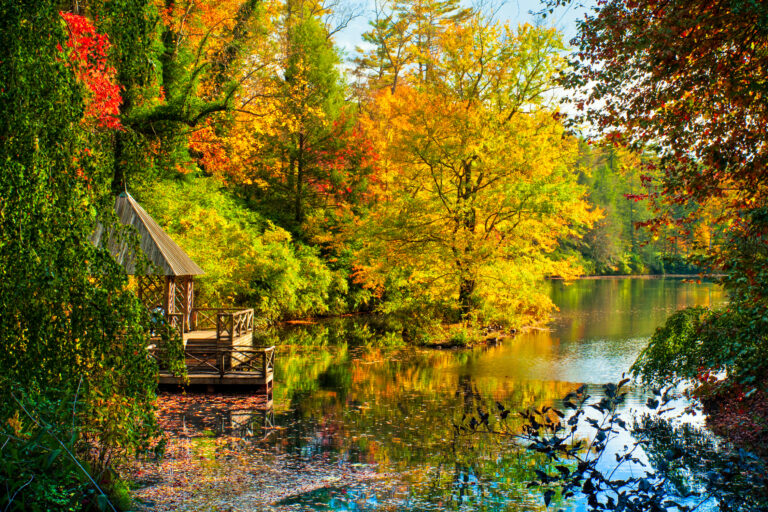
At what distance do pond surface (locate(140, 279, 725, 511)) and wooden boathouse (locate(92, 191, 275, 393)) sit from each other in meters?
0.91

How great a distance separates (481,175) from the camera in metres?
21.9

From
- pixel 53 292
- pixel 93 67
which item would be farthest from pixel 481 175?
pixel 53 292

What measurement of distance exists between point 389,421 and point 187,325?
632 centimetres

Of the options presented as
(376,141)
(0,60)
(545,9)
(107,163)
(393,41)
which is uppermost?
(393,41)

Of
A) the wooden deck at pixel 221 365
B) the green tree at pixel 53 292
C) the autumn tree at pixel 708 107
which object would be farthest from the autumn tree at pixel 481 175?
the green tree at pixel 53 292

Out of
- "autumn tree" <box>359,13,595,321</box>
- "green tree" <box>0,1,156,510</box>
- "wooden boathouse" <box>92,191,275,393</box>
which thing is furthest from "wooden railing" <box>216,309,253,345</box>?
"green tree" <box>0,1,156,510</box>

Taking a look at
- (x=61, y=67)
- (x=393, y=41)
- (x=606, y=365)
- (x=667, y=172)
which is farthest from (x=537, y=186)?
(x=393, y=41)

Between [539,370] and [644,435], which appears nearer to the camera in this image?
[644,435]

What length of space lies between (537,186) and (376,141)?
39.4 feet

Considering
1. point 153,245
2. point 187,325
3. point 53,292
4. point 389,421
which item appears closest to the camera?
point 53,292

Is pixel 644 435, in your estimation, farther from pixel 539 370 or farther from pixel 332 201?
pixel 332 201

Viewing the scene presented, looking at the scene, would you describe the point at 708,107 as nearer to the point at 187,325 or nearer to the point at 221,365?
the point at 221,365

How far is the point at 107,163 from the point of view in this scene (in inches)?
243

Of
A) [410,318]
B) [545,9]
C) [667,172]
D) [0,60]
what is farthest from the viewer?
[410,318]
